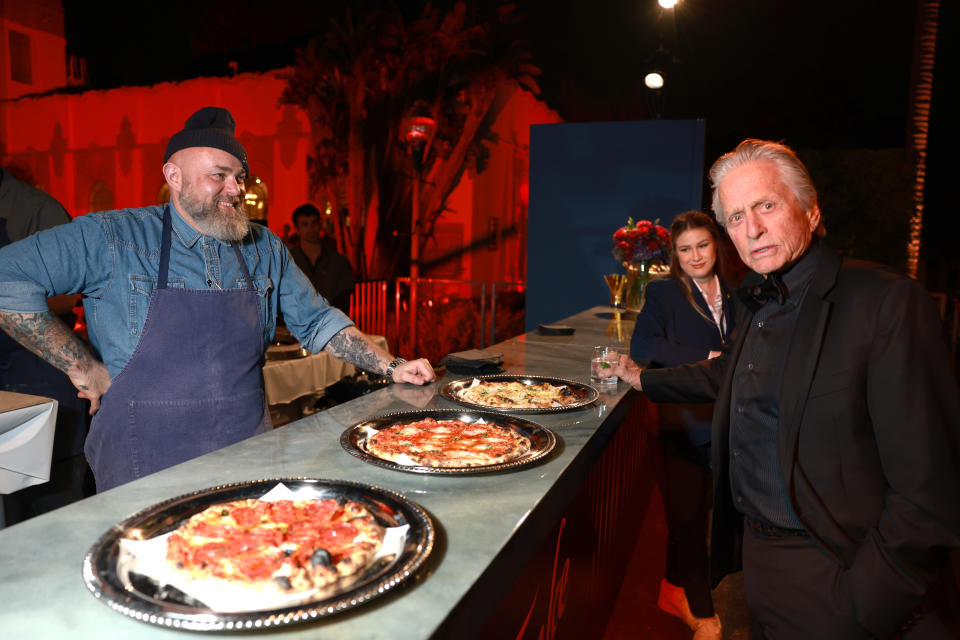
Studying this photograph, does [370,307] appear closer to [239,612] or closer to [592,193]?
[592,193]

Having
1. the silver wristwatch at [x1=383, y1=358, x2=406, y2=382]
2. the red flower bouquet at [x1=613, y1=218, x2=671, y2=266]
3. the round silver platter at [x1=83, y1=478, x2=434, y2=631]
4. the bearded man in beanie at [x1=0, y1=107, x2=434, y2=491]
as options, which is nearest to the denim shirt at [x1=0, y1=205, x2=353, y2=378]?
the bearded man in beanie at [x1=0, y1=107, x2=434, y2=491]

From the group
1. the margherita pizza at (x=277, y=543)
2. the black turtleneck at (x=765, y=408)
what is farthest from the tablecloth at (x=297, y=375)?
the margherita pizza at (x=277, y=543)

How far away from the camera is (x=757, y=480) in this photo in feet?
5.21

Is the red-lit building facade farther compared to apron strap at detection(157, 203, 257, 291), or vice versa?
the red-lit building facade

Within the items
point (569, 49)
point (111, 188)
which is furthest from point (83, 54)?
point (569, 49)

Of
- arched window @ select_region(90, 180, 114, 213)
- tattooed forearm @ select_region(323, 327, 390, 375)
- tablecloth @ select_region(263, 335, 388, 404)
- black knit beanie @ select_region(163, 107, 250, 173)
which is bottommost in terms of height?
tablecloth @ select_region(263, 335, 388, 404)

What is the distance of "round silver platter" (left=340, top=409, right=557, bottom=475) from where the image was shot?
1447mm

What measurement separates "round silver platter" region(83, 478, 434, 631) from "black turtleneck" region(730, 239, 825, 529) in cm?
88

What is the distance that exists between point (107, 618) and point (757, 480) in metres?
1.37

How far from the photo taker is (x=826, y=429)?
141 centimetres

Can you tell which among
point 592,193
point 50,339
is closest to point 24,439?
point 50,339

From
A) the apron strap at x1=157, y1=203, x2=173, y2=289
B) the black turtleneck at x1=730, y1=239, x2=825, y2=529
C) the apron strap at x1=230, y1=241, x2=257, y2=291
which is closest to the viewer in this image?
the black turtleneck at x1=730, y1=239, x2=825, y2=529

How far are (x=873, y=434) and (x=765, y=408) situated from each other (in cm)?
23

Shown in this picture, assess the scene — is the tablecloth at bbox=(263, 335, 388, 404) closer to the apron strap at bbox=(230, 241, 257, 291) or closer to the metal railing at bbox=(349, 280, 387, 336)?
the apron strap at bbox=(230, 241, 257, 291)
